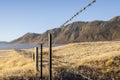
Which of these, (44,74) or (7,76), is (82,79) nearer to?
(44,74)

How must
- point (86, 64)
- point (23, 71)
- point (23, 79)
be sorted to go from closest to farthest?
point (23, 79), point (23, 71), point (86, 64)

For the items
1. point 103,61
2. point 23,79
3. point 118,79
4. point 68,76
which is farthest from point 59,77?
point 103,61

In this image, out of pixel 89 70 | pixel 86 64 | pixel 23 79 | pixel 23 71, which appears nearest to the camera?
A: pixel 23 79

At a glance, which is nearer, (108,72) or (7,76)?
(7,76)

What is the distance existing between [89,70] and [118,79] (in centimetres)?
230

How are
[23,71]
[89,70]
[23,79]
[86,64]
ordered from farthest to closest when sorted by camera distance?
[86,64]
[89,70]
[23,71]
[23,79]

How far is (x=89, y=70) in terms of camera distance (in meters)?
25.4

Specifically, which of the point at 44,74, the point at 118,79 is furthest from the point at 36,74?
the point at 118,79

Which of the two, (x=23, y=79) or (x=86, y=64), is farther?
(x=86, y=64)

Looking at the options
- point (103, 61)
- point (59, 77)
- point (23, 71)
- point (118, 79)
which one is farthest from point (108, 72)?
point (23, 71)

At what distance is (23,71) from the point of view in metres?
23.5

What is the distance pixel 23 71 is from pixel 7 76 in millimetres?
1449

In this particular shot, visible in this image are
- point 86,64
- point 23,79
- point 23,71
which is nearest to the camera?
point 23,79

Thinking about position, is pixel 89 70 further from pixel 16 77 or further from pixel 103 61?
pixel 16 77
